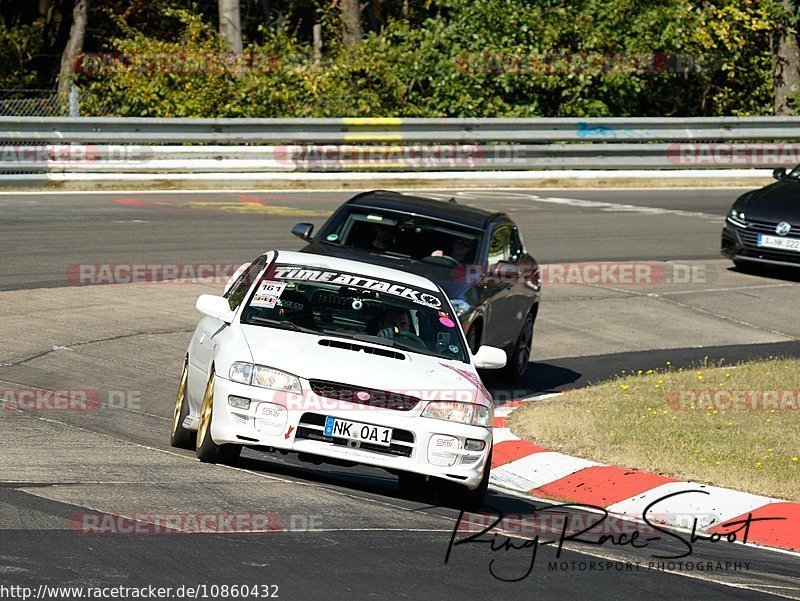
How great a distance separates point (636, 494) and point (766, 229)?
34.6ft

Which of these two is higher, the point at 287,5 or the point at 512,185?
the point at 287,5

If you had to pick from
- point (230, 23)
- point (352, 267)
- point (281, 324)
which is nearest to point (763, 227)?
point (352, 267)

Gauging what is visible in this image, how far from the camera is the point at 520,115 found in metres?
30.4

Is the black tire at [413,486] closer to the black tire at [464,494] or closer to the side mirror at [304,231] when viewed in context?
the black tire at [464,494]

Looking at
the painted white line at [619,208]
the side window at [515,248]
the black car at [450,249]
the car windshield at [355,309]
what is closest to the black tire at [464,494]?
the car windshield at [355,309]

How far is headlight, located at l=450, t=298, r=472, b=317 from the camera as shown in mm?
12641

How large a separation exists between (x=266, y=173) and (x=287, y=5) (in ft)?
68.9

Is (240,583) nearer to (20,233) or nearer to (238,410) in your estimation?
(238,410)

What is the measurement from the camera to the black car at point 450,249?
44.0 feet

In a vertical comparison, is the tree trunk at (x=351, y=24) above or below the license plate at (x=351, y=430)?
above

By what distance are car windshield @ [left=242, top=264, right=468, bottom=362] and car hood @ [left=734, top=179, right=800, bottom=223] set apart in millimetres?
10724

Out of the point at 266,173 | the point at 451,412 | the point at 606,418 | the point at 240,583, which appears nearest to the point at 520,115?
the point at 266,173

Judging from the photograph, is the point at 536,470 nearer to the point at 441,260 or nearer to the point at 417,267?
the point at 417,267

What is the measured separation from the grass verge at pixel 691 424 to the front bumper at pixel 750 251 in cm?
522
